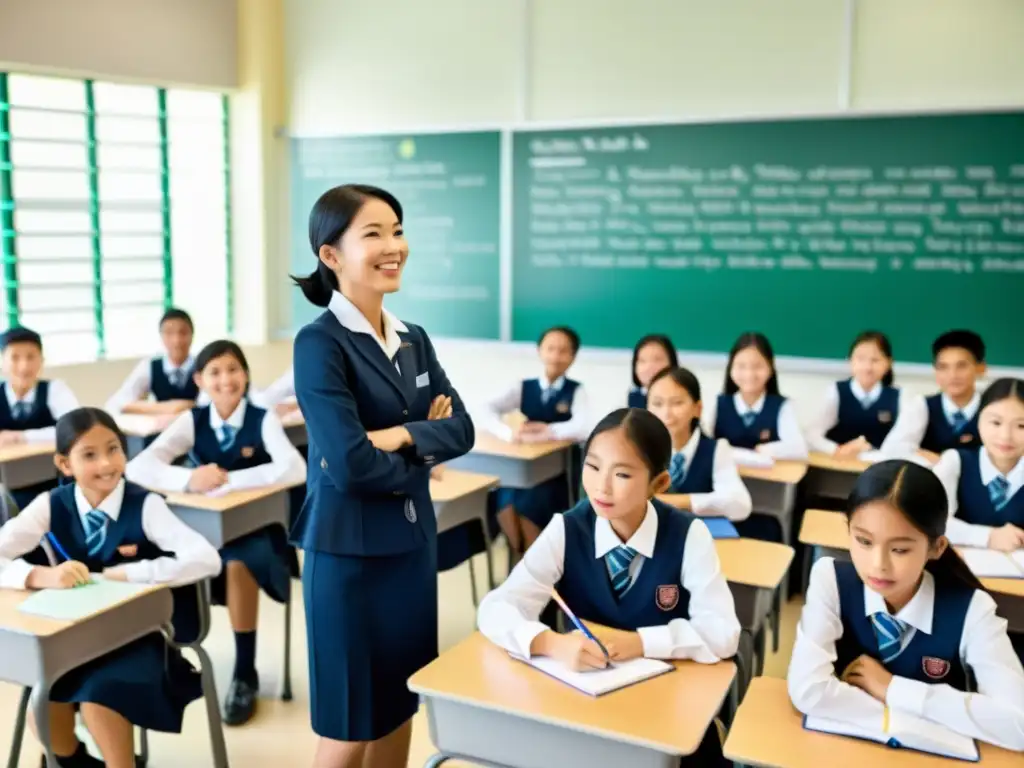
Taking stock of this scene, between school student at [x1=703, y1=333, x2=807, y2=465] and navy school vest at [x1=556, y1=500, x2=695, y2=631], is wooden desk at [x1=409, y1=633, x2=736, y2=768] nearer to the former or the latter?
navy school vest at [x1=556, y1=500, x2=695, y2=631]

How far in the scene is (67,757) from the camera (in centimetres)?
247

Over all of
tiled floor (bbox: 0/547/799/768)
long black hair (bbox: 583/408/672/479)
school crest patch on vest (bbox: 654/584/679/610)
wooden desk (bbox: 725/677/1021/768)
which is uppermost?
long black hair (bbox: 583/408/672/479)

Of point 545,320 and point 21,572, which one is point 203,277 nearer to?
point 545,320

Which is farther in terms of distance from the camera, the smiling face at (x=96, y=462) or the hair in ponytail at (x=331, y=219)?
the smiling face at (x=96, y=462)

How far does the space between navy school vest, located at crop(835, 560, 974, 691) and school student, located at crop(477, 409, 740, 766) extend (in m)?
0.22

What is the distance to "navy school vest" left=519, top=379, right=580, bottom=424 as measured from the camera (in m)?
4.61

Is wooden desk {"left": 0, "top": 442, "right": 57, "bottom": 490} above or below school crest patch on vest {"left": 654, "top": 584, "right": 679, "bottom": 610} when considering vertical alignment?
below

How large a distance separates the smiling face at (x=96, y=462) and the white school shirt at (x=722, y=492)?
1.72 m

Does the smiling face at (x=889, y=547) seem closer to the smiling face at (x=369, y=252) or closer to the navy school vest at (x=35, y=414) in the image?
the smiling face at (x=369, y=252)

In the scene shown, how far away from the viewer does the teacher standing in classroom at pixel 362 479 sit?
72.4 inches

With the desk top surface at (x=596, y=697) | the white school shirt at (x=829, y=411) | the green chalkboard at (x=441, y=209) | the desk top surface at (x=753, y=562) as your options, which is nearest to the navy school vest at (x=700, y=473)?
the desk top surface at (x=753, y=562)

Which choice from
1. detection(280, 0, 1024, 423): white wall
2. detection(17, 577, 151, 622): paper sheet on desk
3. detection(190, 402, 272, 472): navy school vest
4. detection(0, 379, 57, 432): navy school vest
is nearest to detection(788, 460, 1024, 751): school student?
detection(17, 577, 151, 622): paper sheet on desk

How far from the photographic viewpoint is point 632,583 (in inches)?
80.4

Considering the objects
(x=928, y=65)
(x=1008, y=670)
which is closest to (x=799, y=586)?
(x=928, y=65)
